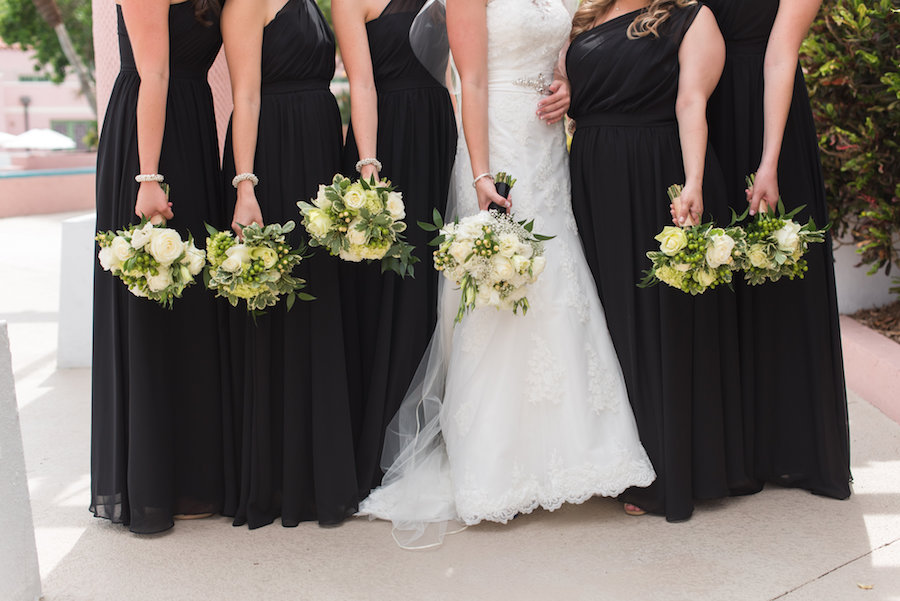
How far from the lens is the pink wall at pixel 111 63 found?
226 inches

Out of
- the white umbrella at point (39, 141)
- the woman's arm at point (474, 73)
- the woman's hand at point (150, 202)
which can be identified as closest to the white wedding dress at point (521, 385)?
the woman's arm at point (474, 73)

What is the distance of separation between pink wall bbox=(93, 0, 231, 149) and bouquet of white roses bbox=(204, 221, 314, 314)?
250 centimetres

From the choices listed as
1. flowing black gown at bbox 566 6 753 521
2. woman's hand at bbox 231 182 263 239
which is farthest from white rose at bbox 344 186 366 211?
flowing black gown at bbox 566 6 753 521

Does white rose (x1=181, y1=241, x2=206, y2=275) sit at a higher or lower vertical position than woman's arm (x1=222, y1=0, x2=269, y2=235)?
lower

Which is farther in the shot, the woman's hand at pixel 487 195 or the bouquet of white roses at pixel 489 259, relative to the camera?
the woman's hand at pixel 487 195

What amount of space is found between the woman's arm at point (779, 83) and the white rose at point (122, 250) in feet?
8.07

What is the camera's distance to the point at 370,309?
3.99 m

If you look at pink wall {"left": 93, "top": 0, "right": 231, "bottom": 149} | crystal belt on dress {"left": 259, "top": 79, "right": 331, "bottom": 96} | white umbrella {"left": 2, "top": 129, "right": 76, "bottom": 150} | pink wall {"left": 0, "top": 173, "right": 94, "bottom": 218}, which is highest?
white umbrella {"left": 2, "top": 129, "right": 76, "bottom": 150}

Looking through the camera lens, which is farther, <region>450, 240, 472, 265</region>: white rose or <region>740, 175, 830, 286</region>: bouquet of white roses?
<region>740, 175, 830, 286</region>: bouquet of white roses

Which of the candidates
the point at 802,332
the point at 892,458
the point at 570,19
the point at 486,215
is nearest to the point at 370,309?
the point at 486,215

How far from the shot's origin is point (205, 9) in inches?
142

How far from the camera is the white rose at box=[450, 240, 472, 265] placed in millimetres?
3361

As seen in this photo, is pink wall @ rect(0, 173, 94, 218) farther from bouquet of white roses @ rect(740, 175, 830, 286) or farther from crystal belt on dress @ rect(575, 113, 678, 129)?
bouquet of white roses @ rect(740, 175, 830, 286)

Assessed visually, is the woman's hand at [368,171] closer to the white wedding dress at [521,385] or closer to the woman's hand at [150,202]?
the white wedding dress at [521,385]
